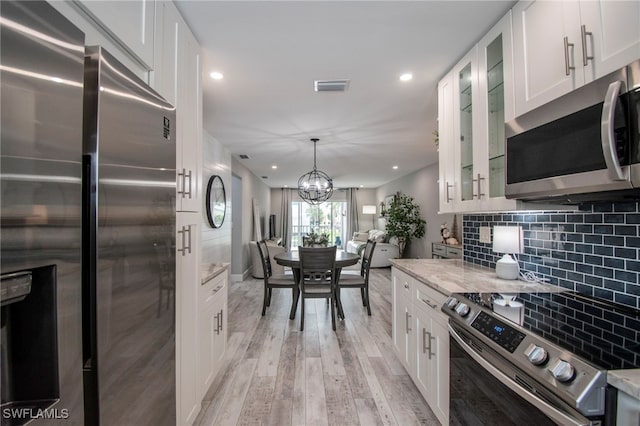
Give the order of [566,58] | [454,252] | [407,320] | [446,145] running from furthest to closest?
[454,252] → [446,145] → [407,320] → [566,58]

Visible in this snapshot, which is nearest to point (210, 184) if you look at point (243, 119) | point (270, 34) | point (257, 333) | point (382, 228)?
point (243, 119)

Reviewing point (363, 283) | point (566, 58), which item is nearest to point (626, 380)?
point (566, 58)

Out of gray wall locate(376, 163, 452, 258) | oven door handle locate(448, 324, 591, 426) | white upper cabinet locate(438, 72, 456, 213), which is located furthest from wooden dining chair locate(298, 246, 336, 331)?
gray wall locate(376, 163, 452, 258)

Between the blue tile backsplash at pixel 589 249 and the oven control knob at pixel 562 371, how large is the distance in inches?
30.8

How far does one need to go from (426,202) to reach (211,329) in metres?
5.81

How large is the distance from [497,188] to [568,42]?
2.52 feet

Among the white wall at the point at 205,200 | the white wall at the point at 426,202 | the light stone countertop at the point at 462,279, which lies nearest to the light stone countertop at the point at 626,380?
the light stone countertop at the point at 462,279

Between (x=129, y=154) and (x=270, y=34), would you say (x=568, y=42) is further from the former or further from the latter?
(x=129, y=154)

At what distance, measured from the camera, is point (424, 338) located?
1954 millimetres

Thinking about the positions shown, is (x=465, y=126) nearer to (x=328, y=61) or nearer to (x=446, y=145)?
(x=446, y=145)

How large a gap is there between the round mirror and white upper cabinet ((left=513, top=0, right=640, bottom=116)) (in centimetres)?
367

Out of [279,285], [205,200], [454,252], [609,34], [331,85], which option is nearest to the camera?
[609,34]

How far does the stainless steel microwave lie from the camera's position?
967mm

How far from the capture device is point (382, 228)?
9969mm
